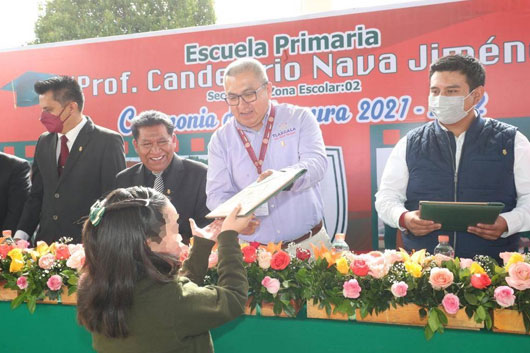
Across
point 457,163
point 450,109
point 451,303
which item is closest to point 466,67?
point 450,109

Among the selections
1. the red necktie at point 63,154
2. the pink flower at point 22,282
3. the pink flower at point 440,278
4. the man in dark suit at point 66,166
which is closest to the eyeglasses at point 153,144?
the man in dark suit at point 66,166

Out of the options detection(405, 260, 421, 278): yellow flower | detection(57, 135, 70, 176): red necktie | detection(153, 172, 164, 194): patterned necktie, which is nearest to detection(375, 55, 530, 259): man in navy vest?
detection(405, 260, 421, 278): yellow flower

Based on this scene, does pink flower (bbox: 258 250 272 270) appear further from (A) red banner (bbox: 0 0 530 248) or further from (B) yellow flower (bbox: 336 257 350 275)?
(A) red banner (bbox: 0 0 530 248)

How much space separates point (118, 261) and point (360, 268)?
93 cm

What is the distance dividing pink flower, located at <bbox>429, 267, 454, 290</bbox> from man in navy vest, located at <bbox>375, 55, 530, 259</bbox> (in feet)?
2.59

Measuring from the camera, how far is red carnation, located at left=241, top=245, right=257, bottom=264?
2.14 meters

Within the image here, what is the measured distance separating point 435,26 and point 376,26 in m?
0.40

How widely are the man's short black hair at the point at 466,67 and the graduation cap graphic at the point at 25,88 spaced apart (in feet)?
11.1

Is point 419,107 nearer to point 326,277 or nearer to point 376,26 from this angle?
point 376,26

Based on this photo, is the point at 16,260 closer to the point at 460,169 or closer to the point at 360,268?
the point at 360,268

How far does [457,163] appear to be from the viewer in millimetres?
2729

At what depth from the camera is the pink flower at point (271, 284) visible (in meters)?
2.01

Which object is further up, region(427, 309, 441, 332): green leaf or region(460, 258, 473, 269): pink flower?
region(460, 258, 473, 269): pink flower

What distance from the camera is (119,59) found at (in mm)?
4312
